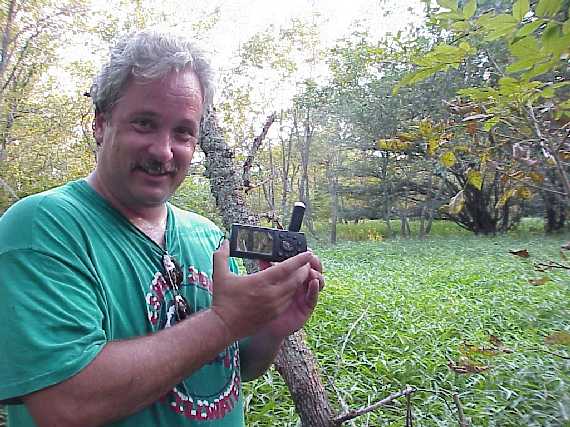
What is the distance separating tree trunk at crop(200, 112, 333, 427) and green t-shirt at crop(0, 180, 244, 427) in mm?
858

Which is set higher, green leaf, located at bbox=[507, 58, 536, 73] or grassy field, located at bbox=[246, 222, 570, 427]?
green leaf, located at bbox=[507, 58, 536, 73]

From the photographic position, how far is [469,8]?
3.57ft

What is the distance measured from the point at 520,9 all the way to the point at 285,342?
1438mm

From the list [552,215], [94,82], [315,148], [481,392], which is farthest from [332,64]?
[94,82]

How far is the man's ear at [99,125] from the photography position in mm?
985

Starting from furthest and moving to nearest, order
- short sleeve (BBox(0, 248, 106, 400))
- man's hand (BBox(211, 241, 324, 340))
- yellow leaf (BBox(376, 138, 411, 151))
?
1. yellow leaf (BBox(376, 138, 411, 151))
2. man's hand (BBox(211, 241, 324, 340))
3. short sleeve (BBox(0, 248, 106, 400))

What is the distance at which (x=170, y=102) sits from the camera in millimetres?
934

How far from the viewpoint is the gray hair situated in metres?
0.92

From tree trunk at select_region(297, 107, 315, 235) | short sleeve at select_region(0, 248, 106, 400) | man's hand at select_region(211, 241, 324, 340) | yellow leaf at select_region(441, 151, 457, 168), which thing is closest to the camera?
short sleeve at select_region(0, 248, 106, 400)

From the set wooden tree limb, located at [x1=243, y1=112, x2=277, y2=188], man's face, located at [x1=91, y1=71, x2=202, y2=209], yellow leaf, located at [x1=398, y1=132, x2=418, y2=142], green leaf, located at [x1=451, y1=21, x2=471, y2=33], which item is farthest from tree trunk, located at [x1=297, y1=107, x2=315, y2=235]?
man's face, located at [x1=91, y1=71, x2=202, y2=209]

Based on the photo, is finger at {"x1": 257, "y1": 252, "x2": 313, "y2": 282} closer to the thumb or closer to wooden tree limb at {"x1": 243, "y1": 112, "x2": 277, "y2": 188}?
the thumb

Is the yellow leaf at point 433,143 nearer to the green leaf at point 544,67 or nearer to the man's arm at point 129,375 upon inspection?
the green leaf at point 544,67

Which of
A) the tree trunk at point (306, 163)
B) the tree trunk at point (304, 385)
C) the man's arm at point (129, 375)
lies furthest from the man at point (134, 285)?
the tree trunk at point (306, 163)

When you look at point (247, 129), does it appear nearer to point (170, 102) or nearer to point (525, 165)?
point (525, 165)
